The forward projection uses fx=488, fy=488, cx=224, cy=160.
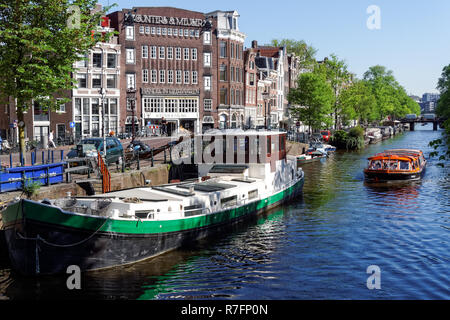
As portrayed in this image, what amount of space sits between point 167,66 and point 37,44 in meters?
43.6

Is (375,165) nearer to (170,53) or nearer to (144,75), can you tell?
(144,75)

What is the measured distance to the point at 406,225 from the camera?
24.5m

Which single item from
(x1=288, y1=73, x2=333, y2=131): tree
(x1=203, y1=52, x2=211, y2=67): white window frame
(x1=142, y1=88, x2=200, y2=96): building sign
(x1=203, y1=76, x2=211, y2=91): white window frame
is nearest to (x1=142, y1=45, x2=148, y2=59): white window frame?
(x1=142, y1=88, x2=200, y2=96): building sign

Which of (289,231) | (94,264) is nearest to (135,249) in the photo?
(94,264)

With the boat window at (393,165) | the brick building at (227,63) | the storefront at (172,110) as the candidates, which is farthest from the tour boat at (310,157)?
the storefront at (172,110)

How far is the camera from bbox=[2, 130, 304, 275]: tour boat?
15.6 m

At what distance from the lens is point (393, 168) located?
1565 inches

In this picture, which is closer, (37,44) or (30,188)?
(30,188)

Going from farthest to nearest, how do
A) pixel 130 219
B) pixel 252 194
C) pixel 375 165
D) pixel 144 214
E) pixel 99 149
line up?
1. pixel 375 165
2. pixel 99 149
3. pixel 252 194
4. pixel 144 214
5. pixel 130 219

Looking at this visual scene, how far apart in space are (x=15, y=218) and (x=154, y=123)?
168ft

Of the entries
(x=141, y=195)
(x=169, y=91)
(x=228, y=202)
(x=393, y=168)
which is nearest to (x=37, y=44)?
(x=141, y=195)

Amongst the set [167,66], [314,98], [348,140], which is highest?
[167,66]

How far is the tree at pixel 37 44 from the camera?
75.8ft
